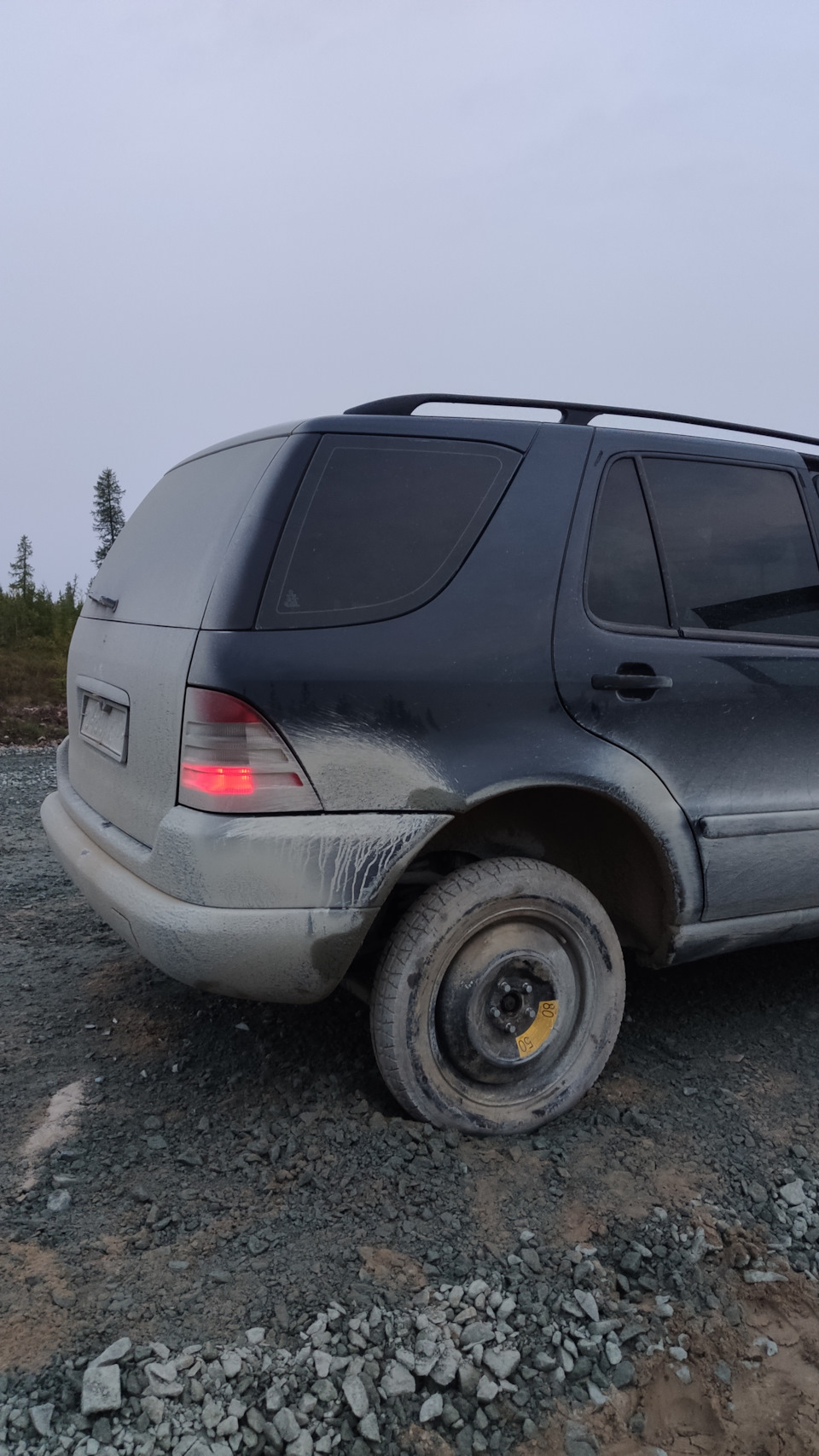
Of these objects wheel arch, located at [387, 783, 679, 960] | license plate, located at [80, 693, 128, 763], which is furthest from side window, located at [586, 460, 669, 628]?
license plate, located at [80, 693, 128, 763]

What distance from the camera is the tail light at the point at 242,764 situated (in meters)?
2.37

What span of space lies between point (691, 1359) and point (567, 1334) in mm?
254

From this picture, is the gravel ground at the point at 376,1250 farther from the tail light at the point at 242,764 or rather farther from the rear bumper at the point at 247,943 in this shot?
the tail light at the point at 242,764

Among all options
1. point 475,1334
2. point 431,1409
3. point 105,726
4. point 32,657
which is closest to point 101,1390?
point 431,1409

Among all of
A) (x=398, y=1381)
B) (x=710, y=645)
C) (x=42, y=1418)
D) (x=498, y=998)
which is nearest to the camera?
(x=42, y=1418)

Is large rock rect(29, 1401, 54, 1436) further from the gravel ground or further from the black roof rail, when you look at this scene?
the black roof rail

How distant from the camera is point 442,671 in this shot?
2.52m

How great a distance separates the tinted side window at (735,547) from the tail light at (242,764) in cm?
134

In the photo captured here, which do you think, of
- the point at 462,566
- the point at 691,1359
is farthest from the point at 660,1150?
the point at 462,566

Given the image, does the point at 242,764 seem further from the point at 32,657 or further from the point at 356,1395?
the point at 32,657

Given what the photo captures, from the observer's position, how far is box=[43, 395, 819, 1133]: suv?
2.41 meters

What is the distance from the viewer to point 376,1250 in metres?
2.23

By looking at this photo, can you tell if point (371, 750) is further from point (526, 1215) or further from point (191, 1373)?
point (191, 1373)

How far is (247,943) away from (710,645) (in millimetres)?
1647
